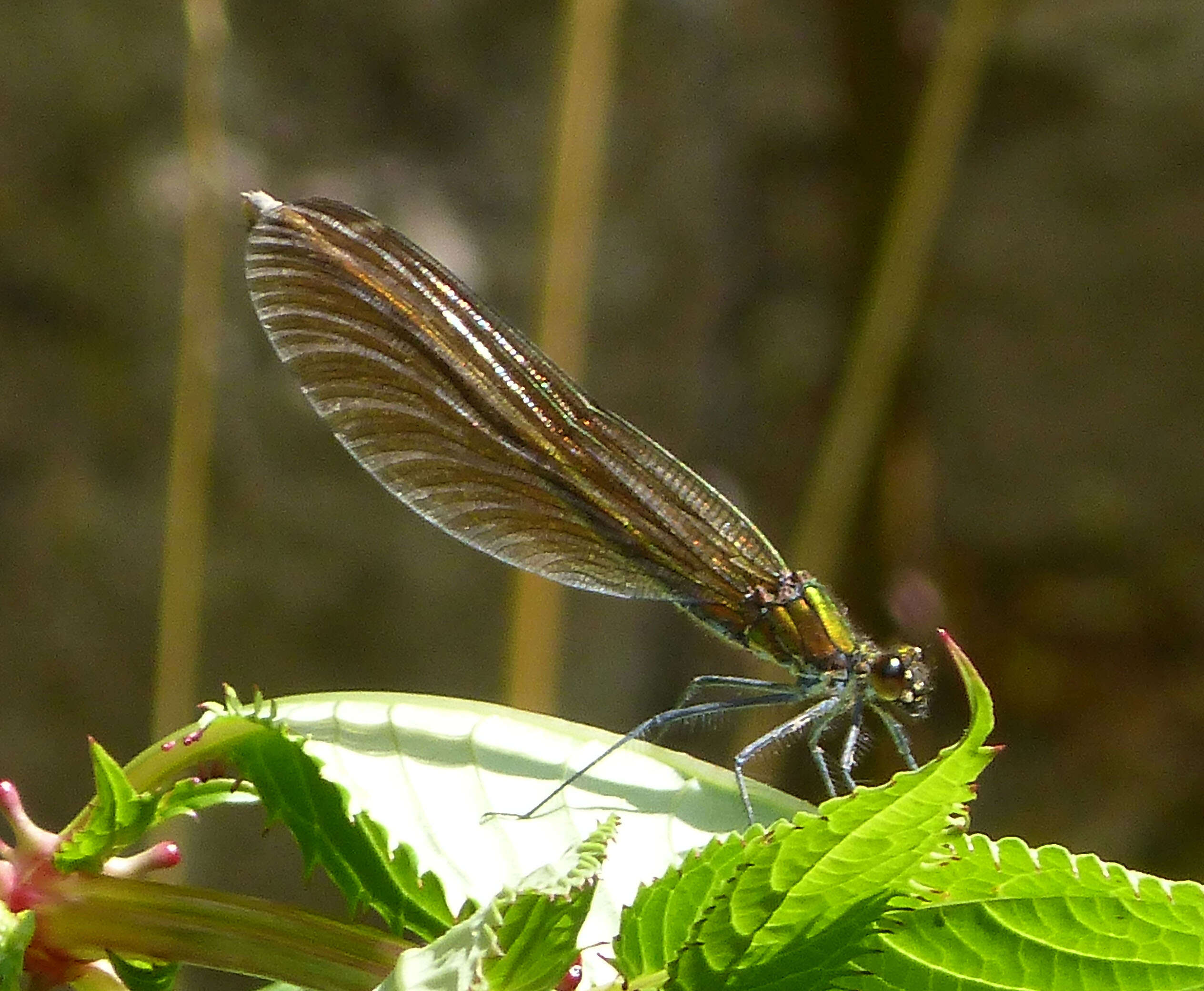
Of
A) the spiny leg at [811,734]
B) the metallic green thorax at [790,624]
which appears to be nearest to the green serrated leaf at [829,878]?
the spiny leg at [811,734]

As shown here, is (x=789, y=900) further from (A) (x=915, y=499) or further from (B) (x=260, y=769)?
(A) (x=915, y=499)

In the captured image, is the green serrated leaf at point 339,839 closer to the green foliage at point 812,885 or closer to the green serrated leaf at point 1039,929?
the green foliage at point 812,885

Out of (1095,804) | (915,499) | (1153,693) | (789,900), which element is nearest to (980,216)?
(915,499)

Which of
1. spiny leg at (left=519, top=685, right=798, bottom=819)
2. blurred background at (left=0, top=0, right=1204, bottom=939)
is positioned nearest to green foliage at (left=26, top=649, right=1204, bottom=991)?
spiny leg at (left=519, top=685, right=798, bottom=819)

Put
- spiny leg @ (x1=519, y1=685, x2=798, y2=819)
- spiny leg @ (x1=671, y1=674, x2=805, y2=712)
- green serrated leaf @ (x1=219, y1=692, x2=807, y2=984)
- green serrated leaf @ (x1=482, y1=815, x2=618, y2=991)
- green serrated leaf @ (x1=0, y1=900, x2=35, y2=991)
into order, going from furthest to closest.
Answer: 1. spiny leg @ (x1=671, y1=674, x2=805, y2=712)
2. spiny leg @ (x1=519, y1=685, x2=798, y2=819)
3. green serrated leaf @ (x1=219, y1=692, x2=807, y2=984)
4. green serrated leaf @ (x1=0, y1=900, x2=35, y2=991)
5. green serrated leaf @ (x1=482, y1=815, x2=618, y2=991)

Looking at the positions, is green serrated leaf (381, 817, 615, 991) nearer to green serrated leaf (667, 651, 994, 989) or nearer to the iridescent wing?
green serrated leaf (667, 651, 994, 989)

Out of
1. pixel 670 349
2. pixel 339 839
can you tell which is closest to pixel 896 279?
pixel 670 349
